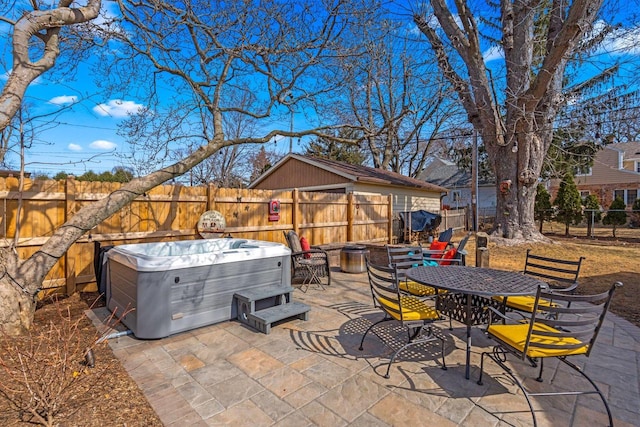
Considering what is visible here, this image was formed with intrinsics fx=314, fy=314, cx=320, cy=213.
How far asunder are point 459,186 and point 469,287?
24.5 m

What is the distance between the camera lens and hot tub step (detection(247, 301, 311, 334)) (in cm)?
351

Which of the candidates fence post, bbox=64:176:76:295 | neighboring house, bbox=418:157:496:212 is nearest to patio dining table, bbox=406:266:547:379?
fence post, bbox=64:176:76:295

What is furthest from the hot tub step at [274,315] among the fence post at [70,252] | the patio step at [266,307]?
the fence post at [70,252]

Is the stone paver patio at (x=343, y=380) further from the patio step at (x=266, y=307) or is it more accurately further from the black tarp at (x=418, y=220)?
the black tarp at (x=418, y=220)

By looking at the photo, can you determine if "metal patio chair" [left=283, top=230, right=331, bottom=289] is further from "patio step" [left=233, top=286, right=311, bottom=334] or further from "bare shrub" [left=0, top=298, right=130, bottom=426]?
"bare shrub" [left=0, top=298, right=130, bottom=426]

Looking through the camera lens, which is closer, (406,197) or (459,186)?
(406,197)

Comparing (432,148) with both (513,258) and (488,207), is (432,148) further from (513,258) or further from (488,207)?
(513,258)

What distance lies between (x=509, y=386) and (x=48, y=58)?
236 inches

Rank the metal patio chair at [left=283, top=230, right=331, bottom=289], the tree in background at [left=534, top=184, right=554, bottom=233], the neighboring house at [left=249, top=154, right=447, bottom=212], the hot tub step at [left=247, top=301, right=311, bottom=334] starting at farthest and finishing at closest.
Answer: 1. the tree in background at [left=534, top=184, right=554, bottom=233]
2. the neighboring house at [left=249, top=154, right=447, bottom=212]
3. the metal patio chair at [left=283, top=230, right=331, bottom=289]
4. the hot tub step at [left=247, top=301, right=311, bottom=334]

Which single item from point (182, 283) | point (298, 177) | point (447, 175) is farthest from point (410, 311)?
point (447, 175)

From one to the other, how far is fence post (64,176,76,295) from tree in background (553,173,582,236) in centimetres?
1777

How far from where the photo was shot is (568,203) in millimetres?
14266

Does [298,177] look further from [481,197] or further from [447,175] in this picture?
[447,175]

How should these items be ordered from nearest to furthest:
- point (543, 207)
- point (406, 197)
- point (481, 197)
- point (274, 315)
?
point (274, 315), point (406, 197), point (543, 207), point (481, 197)
